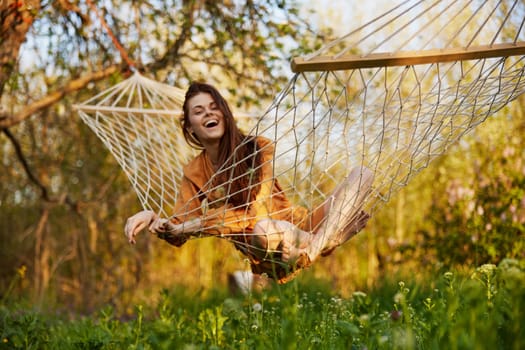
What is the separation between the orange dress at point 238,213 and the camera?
5.64 feet

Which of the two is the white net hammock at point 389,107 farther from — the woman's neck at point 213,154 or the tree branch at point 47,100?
the tree branch at point 47,100

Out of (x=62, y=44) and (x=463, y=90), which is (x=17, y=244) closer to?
(x=62, y=44)

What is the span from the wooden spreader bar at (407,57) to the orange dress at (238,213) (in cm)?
23

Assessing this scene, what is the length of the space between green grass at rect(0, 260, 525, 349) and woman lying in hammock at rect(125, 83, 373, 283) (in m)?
0.14

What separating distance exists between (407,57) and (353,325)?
A: 640 millimetres

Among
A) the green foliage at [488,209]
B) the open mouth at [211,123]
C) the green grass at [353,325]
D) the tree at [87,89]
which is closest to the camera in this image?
the green grass at [353,325]

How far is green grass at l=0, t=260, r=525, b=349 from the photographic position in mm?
876

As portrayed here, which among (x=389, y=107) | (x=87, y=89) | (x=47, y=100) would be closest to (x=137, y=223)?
(x=389, y=107)

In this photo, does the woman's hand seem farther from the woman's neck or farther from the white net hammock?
→ the woman's neck

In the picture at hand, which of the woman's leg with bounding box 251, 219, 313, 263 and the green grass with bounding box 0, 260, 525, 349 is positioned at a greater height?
the woman's leg with bounding box 251, 219, 313, 263

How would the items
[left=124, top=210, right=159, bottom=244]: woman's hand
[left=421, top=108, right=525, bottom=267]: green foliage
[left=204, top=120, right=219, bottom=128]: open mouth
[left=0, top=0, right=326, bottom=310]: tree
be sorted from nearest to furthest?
[left=124, top=210, right=159, bottom=244]: woman's hand → [left=204, top=120, right=219, bottom=128]: open mouth → [left=0, top=0, right=326, bottom=310]: tree → [left=421, top=108, right=525, bottom=267]: green foliage

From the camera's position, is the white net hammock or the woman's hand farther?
the woman's hand

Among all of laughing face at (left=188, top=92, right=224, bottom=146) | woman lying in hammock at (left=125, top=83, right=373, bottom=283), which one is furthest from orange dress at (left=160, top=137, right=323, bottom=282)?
laughing face at (left=188, top=92, right=224, bottom=146)

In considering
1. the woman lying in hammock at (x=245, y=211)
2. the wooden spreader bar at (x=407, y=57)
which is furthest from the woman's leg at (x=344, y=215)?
the wooden spreader bar at (x=407, y=57)
